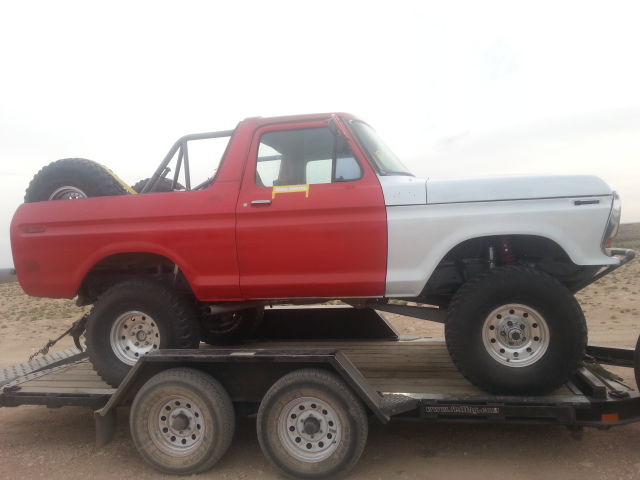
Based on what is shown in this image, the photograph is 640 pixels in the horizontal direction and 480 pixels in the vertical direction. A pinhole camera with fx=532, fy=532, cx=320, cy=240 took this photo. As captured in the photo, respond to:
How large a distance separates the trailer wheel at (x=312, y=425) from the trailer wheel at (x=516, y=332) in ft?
3.00

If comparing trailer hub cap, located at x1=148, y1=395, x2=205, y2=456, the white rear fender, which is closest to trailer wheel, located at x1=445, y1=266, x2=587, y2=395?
the white rear fender

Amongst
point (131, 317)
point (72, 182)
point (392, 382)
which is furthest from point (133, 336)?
point (392, 382)

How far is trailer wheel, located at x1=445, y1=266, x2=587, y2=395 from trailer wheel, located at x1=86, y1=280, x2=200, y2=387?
2195mm

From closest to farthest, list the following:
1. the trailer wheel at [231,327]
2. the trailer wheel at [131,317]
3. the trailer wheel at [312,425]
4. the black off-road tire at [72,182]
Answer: the trailer wheel at [312,425] → the trailer wheel at [131,317] → the black off-road tire at [72,182] → the trailer wheel at [231,327]

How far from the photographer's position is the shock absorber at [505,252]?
414cm

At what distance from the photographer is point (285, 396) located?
3.73 metres

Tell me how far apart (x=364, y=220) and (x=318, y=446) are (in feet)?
5.50

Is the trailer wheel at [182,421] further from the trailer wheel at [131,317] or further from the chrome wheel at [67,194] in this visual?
the chrome wheel at [67,194]

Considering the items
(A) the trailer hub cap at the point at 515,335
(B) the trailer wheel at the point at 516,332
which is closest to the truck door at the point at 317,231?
(B) the trailer wheel at the point at 516,332

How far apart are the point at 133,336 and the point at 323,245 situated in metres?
1.92

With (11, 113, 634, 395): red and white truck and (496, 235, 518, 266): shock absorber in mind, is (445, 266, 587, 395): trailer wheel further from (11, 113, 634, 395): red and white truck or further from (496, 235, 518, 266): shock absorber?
(496, 235, 518, 266): shock absorber

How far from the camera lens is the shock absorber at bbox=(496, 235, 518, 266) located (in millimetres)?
4145

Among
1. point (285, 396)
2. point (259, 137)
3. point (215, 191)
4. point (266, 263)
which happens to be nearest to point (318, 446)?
point (285, 396)

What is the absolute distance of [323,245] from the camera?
4152 millimetres
